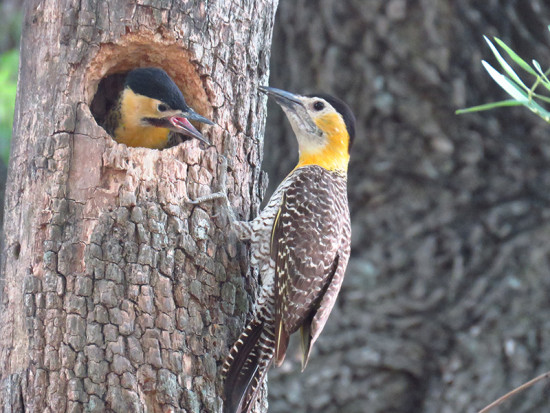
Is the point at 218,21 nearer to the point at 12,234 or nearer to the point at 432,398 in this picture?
the point at 12,234

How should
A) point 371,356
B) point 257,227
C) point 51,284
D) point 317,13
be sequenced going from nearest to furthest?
point 51,284
point 257,227
point 371,356
point 317,13

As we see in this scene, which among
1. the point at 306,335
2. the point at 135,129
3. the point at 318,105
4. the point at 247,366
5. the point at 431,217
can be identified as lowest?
the point at 247,366

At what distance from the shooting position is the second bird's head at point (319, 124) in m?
4.68

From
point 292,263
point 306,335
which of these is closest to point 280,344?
point 306,335

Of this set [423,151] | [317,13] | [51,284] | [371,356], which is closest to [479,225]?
[423,151]

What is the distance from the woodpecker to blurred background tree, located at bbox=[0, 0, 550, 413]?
7.65 ft

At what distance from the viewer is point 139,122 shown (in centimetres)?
448

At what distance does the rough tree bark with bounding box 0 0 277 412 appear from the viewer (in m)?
3.50

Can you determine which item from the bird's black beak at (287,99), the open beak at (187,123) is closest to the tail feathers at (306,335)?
the open beak at (187,123)

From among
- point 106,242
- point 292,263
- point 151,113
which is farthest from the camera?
point 151,113

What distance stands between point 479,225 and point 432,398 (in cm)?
132

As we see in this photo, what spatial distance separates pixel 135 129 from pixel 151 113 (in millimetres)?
223

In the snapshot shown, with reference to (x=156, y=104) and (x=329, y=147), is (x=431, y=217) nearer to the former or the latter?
(x=329, y=147)

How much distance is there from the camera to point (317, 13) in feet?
22.0
